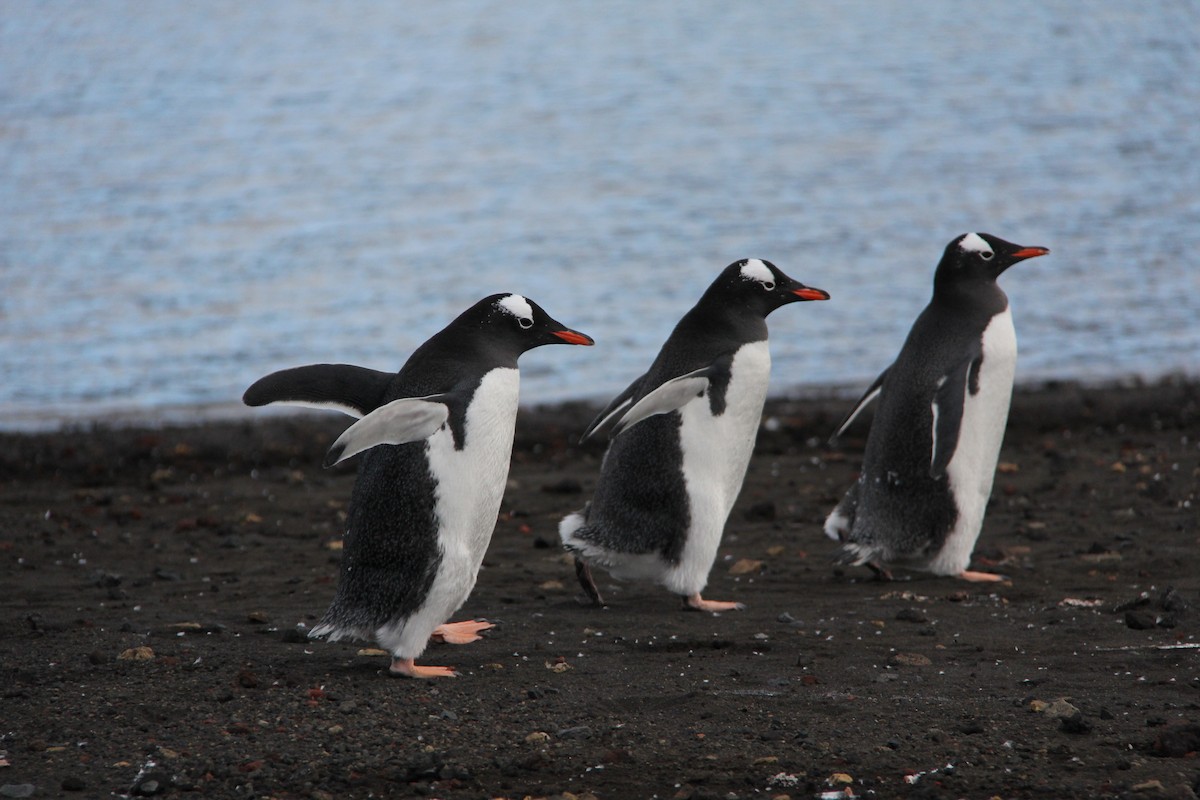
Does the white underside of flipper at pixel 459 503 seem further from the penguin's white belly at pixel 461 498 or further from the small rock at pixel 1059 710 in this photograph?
the small rock at pixel 1059 710

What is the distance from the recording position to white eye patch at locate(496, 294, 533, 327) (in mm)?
4418

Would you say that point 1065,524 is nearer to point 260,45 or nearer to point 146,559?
point 146,559

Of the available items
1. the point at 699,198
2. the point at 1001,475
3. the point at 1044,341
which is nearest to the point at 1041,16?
the point at 699,198

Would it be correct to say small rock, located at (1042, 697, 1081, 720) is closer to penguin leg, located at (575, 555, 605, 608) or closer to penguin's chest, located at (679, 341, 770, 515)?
penguin's chest, located at (679, 341, 770, 515)

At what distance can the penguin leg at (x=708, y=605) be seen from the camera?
16.5 ft

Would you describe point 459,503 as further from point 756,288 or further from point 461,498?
point 756,288

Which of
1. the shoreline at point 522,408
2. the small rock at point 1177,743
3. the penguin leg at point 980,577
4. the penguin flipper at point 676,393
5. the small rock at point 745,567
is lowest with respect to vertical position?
the shoreline at point 522,408

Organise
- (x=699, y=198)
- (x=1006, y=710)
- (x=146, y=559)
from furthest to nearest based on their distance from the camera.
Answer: (x=699, y=198)
(x=146, y=559)
(x=1006, y=710)

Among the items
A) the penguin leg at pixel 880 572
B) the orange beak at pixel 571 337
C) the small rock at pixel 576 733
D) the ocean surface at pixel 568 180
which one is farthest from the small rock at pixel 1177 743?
the ocean surface at pixel 568 180

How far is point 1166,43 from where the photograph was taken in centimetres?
2895

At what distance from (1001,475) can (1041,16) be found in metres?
28.6

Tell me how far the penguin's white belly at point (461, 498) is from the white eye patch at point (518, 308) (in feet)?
0.68

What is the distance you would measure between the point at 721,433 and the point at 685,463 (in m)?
0.17

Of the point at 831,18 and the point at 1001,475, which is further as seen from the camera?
the point at 831,18
